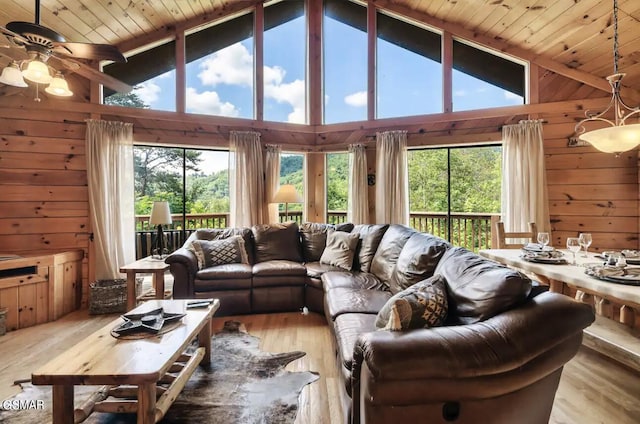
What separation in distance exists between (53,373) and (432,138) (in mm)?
4742

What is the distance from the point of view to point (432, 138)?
4.70m

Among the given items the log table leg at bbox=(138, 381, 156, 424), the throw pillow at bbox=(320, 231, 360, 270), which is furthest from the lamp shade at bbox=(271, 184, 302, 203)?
the log table leg at bbox=(138, 381, 156, 424)

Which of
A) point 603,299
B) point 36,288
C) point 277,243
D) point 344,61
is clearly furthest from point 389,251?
point 36,288

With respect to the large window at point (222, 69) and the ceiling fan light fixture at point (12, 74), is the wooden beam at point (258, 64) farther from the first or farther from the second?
the ceiling fan light fixture at point (12, 74)

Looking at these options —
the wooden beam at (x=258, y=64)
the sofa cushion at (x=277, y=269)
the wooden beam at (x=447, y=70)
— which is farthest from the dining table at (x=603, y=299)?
the wooden beam at (x=258, y=64)

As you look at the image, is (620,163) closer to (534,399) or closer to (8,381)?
(534,399)

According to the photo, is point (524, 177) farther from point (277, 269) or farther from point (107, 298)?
point (107, 298)

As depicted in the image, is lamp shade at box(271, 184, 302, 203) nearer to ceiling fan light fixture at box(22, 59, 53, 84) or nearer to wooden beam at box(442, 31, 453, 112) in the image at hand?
wooden beam at box(442, 31, 453, 112)

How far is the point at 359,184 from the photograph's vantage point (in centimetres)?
496

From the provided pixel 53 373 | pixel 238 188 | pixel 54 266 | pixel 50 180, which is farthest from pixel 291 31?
pixel 53 373

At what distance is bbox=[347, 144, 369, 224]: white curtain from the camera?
4.94 metres

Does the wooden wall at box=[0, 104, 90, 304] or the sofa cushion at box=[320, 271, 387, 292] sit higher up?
the wooden wall at box=[0, 104, 90, 304]

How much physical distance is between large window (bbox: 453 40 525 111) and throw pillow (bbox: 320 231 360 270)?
102 inches

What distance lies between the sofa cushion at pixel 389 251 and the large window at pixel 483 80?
→ 248cm
